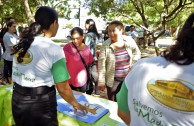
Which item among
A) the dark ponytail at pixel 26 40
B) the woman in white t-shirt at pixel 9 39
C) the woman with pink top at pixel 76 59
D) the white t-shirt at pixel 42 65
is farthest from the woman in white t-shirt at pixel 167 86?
the woman in white t-shirt at pixel 9 39

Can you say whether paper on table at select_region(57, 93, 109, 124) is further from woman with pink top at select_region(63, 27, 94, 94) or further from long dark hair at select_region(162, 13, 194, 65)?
long dark hair at select_region(162, 13, 194, 65)

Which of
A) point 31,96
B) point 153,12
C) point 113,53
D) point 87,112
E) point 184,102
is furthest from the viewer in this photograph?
point 153,12

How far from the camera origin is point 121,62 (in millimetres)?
3262

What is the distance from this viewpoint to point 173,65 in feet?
3.39

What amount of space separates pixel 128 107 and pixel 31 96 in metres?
0.86

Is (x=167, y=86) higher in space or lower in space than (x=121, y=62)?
higher

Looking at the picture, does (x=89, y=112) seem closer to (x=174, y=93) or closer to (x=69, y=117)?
(x=69, y=117)

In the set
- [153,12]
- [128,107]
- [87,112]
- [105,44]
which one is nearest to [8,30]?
[105,44]

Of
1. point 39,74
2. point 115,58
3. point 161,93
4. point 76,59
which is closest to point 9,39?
point 76,59

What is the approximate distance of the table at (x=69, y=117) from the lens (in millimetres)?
2270

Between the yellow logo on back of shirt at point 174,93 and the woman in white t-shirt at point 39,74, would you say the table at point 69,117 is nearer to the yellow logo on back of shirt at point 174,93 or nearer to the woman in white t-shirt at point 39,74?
the woman in white t-shirt at point 39,74

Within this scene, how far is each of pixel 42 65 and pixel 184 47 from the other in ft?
3.54

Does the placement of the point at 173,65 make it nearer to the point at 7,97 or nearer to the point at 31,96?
the point at 31,96

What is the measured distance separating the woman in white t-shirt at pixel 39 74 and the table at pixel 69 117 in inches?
14.4
